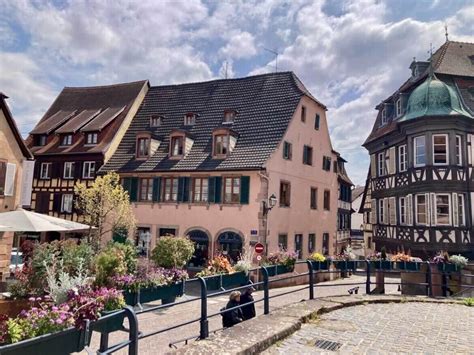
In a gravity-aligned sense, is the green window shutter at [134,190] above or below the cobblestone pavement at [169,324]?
above

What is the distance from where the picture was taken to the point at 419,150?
22.3 m

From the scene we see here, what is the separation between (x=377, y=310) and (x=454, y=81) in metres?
19.9

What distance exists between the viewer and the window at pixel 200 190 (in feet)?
72.8

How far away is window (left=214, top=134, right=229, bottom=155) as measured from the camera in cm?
2261

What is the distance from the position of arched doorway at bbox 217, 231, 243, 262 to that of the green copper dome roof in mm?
12229

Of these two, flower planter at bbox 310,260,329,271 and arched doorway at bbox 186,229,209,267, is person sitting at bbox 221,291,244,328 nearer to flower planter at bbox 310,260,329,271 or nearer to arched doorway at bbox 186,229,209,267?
flower planter at bbox 310,260,329,271

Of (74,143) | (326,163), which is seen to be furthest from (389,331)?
(74,143)

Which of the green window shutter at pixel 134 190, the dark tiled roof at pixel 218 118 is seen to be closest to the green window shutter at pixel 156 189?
the dark tiled roof at pixel 218 118

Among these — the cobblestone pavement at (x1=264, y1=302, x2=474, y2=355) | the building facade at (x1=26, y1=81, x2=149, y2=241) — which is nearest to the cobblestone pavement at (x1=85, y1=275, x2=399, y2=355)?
the cobblestone pavement at (x1=264, y1=302, x2=474, y2=355)

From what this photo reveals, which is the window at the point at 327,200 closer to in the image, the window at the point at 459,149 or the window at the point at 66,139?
the window at the point at 459,149

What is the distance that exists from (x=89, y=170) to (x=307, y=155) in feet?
48.9

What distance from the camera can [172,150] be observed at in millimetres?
24078

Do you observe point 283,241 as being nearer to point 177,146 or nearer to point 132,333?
point 177,146

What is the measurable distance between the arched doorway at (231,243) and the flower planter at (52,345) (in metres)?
17.7
